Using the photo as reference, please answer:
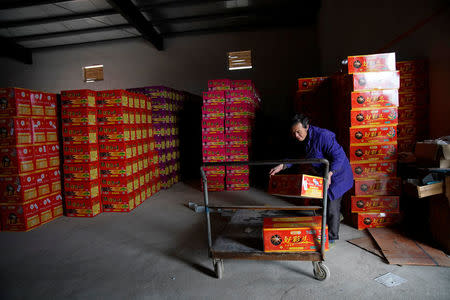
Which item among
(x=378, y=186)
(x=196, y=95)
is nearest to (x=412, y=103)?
(x=378, y=186)

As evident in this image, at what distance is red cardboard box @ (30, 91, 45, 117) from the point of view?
14.9 feet

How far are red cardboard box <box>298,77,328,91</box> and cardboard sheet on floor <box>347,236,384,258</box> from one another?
327 centimetres

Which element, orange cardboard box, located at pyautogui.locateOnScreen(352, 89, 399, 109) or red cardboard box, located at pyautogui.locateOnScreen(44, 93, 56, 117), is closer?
orange cardboard box, located at pyautogui.locateOnScreen(352, 89, 399, 109)

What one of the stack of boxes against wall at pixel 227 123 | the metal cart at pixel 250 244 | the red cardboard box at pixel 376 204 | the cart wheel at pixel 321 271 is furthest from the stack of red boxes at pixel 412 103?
the stack of boxes against wall at pixel 227 123

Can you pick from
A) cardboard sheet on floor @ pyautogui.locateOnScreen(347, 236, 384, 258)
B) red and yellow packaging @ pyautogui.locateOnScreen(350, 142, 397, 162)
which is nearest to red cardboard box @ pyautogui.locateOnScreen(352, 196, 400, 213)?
cardboard sheet on floor @ pyautogui.locateOnScreen(347, 236, 384, 258)

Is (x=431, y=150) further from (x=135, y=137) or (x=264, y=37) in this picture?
(x=264, y=37)

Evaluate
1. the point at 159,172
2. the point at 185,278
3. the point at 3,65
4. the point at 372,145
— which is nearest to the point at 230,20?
the point at 159,172

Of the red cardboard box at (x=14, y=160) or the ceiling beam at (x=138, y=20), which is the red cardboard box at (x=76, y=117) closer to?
the red cardboard box at (x=14, y=160)

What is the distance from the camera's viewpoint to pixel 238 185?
651cm

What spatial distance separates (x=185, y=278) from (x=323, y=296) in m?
1.37

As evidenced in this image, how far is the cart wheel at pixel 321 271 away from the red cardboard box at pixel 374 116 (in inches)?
83.7

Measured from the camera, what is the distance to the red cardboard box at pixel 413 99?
157 inches

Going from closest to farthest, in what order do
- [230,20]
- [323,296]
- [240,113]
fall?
[323,296] < [240,113] < [230,20]

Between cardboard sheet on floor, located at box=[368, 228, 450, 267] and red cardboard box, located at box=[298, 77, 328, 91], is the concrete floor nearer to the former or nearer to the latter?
cardboard sheet on floor, located at box=[368, 228, 450, 267]
